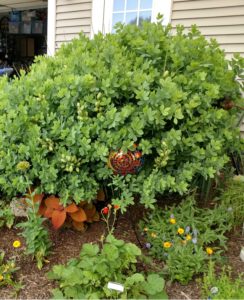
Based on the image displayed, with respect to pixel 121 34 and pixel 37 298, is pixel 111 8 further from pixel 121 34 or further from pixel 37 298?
pixel 37 298

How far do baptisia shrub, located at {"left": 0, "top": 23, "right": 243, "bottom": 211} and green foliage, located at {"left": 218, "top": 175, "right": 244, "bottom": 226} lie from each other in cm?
37

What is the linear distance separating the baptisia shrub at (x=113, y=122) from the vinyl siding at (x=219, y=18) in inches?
54.9

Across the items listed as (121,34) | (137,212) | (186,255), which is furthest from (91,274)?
(121,34)

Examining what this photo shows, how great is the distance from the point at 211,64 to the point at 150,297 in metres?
1.56

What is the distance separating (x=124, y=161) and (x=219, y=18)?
241cm

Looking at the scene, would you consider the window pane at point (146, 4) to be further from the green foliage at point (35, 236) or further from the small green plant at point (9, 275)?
the small green plant at point (9, 275)

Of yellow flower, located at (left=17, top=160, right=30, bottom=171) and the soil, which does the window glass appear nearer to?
the soil

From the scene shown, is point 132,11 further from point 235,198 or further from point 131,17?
point 235,198

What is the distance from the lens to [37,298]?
1604 mm

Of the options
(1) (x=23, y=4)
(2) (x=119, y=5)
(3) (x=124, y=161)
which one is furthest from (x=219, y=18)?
(1) (x=23, y=4)

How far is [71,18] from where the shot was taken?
466cm

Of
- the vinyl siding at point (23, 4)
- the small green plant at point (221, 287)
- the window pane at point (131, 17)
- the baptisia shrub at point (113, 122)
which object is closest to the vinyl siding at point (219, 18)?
the window pane at point (131, 17)

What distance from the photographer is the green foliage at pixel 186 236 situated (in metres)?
1.71

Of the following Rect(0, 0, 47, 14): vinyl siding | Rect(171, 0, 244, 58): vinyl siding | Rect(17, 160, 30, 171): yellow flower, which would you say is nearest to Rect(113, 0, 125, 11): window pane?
Rect(171, 0, 244, 58): vinyl siding
